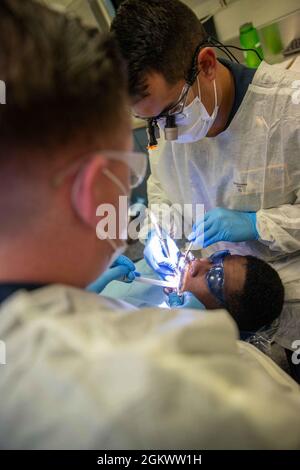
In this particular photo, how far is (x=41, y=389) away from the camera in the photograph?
47cm

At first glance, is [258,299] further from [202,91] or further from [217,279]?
[202,91]

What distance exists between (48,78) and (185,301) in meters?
1.31

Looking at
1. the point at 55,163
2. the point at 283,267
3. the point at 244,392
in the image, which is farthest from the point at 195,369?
the point at 283,267

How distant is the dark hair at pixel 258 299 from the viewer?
135cm

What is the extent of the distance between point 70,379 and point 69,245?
8.8 inches

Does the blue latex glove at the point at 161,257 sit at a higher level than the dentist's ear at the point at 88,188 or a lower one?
lower

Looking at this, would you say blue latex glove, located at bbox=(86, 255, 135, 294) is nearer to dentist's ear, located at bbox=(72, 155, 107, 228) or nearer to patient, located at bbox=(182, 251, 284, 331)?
patient, located at bbox=(182, 251, 284, 331)

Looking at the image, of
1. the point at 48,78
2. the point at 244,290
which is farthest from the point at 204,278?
the point at 48,78

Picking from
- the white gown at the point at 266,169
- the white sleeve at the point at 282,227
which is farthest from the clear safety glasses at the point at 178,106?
the white sleeve at the point at 282,227

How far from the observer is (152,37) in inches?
44.6

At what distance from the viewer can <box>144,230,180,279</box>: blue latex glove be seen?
163 centimetres

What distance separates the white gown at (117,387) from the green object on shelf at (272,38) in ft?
7.98

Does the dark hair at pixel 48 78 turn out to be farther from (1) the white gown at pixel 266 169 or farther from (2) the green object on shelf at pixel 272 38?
(2) the green object on shelf at pixel 272 38

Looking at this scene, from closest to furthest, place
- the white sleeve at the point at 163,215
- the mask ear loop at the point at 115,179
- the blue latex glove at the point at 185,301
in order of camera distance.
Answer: the mask ear loop at the point at 115,179
the blue latex glove at the point at 185,301
the white sleeve at the point at 163,215
